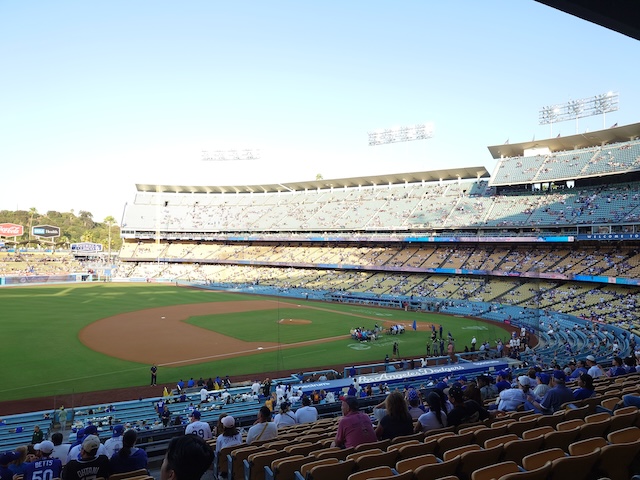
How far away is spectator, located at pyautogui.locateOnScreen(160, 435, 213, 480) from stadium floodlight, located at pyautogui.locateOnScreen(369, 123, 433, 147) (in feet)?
254

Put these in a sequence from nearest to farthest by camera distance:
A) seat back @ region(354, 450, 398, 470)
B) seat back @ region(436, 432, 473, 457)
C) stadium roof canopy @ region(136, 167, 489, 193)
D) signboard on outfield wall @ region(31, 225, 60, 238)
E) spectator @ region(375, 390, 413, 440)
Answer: seat back @ region(354, 450, 398, 470), seat back @ region(436, 432, 473, 457), spectator @ region(375, 390, 413, 440), stadium roof canopy @ region(136, 167, 489, 193), signboard on outfield wall @ region(31, 225, 60, 238)

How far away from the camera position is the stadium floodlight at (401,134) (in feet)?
249

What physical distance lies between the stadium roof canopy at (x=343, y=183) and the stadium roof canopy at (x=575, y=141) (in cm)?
467

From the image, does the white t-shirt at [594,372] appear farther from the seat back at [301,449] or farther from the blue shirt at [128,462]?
the blue shirt at [128,462]

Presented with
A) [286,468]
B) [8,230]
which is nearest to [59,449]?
[286,468]

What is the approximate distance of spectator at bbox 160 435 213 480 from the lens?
264 centimetres

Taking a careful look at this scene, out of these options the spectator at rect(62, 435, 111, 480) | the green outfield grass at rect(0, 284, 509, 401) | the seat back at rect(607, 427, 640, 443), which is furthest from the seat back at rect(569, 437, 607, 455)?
the green outfield grass at rect(0, 284, 509, 401)

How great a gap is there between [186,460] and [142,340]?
2973cm

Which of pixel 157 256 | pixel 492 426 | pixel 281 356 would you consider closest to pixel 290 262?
pixel 157 256

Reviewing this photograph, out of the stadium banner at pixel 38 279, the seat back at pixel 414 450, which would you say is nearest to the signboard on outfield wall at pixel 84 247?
the stadium banner at pixel 38 279

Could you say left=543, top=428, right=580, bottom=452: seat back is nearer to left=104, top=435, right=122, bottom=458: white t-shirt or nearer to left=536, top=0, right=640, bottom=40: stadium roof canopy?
left=536, top=0, right=640, bottom=40: stadium roof canopy

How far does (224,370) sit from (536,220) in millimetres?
39450

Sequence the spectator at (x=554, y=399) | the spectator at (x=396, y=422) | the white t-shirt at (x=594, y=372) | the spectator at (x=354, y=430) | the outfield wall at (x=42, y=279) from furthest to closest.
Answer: the outfield wall at (x=42, y=279) → the white t-shirt at (x=594, y=372) → the spectator at (x=554, y=399) → the spectator at (x=396, y=422) → the spectator at (x=354, y=430)

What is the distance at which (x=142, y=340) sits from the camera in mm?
29812
